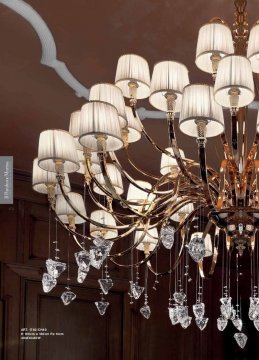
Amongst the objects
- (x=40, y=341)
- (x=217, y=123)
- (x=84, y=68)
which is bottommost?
(x=40, y=341)

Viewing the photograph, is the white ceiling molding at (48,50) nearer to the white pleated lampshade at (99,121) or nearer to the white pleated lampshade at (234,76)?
the white pleated lampshade at (99,121)

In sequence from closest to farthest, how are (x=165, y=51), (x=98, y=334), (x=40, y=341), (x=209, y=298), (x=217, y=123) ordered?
(x=217, y=123) → (x=165, y=51) → (x=40, y=341) → (x=98, y=334) → (x=209, y=298)

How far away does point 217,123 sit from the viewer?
247 centimetres

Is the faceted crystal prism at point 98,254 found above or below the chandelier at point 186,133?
below

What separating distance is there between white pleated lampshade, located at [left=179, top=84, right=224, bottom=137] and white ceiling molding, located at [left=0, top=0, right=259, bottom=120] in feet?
3.06

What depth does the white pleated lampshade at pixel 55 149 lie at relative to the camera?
259 cm

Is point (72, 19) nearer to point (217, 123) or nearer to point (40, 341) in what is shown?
point (217, 123)

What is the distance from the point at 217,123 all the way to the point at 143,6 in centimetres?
75

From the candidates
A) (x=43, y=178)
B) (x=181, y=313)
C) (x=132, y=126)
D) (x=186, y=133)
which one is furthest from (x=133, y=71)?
(x=181, y=313)

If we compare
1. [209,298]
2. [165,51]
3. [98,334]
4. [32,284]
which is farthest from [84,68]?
[209,298]

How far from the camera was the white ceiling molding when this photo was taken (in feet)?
9.78

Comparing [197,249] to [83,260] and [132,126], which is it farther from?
[132,126]

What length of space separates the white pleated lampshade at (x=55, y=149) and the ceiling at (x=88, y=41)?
645 millimetres

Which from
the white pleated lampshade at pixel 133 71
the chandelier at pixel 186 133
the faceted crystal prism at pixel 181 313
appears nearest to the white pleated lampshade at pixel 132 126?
the chandelier at pixel 186 133
